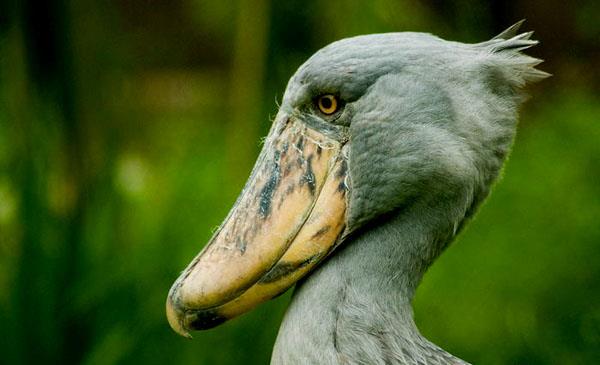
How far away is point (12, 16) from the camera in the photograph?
11.6 ft

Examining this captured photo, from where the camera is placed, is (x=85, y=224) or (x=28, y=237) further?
(x=85, y=224)

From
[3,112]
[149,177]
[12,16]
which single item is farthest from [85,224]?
[149,177]

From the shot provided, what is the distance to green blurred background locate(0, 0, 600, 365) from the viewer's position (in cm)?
338

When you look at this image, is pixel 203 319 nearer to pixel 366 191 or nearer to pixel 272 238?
pixel 272 238

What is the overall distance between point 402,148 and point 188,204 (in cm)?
222

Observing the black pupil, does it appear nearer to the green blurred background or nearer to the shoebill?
the shoebill

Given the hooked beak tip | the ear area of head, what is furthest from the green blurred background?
the ear area of head

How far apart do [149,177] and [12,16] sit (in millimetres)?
1375

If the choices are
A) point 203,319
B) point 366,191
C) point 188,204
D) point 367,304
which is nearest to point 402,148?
point 366,191

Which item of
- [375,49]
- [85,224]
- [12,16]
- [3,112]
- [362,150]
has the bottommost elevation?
[85,224]

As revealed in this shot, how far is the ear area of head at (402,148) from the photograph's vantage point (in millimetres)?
1810

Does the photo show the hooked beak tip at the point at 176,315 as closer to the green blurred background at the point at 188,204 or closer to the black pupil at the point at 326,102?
the black pupil at the point at 326,102

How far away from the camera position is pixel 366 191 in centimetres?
A: 185

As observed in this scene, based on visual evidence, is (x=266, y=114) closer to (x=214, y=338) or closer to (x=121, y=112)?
(x=121, y=112)
